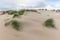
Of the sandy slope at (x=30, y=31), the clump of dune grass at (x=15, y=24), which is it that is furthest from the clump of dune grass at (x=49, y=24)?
the clump of dune grass at (x=15, y=24)

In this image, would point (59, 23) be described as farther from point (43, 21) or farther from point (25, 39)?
point (25, 39)

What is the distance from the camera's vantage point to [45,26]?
1411cm

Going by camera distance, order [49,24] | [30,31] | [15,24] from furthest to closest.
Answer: [49,24]
[30,31]
[15,24]

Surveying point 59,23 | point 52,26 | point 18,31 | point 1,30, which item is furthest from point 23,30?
point 59,23

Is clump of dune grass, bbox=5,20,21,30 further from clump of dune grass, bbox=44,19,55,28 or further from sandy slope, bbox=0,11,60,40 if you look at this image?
clump of dune grass, bbox=44,19,55,28

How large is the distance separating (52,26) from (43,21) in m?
0.96

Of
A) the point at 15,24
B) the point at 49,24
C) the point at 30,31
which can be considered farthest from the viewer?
the point at 49,24

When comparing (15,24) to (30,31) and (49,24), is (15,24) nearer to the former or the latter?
(30,31)

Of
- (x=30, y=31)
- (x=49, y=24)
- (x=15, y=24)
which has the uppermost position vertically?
(x=15, y=24)

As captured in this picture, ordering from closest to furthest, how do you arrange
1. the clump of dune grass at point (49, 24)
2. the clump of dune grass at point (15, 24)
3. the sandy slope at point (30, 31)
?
the sandy slope at point (30, 31) < the clump of dune grass at point (15, 24) < the clump of dune grass at point (49, 24)

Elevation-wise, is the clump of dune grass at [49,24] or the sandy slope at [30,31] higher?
the clump of dune grass at [49,24]

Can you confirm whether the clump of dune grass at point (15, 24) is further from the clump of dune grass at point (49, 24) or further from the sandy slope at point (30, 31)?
the clump of dune grass at point (49, 24)

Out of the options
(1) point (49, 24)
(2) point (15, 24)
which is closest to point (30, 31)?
(2) point (15, 24)

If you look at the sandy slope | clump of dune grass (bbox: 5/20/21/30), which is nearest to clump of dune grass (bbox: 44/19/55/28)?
the sandy slope
